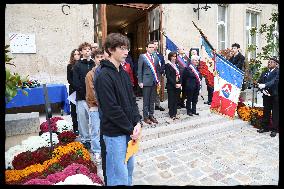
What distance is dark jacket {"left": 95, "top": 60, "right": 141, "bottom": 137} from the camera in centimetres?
283

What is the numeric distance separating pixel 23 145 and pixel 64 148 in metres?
0.83

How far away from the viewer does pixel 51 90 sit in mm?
7410

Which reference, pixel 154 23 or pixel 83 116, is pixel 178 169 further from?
pixel 154 23

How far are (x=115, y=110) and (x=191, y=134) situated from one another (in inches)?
164

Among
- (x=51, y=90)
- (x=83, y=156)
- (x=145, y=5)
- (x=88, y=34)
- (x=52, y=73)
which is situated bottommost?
(x=83, y=156)

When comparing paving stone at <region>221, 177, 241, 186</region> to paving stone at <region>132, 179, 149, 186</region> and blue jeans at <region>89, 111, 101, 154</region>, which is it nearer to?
paving stone at <region>132, 179, 149, 186</region>

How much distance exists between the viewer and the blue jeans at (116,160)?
2.91m

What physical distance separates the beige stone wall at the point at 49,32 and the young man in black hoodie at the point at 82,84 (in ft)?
10.9

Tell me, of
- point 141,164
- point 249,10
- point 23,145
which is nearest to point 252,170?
point 141,164

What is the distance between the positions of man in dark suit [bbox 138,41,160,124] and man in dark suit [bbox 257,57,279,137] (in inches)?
109

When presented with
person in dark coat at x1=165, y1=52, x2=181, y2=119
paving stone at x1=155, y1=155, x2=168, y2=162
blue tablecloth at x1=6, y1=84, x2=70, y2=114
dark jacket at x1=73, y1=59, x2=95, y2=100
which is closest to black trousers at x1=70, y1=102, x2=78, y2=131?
dark jacket at x1=73, y1=59, x2=95, y2=100

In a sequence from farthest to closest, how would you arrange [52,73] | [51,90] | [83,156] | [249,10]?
[249,10] < [52,73] < [51,90] < [83,156]

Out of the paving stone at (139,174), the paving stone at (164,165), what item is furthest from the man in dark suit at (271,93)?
the paving stone at (139,174)

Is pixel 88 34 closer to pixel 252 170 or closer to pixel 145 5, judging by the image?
pixel 145 5
